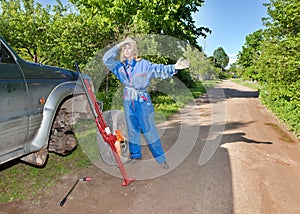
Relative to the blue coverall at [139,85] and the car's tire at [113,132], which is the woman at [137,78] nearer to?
the blue coverall at [139,85]

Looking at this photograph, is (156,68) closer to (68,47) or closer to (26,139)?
(26,139)

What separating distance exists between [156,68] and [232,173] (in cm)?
228

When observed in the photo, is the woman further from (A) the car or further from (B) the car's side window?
(B) the car's side window

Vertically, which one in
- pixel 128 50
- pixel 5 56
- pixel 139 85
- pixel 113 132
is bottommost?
pixel 113 132

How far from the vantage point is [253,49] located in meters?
27.1

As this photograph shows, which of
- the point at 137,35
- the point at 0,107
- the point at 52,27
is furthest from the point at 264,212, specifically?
the point at 52,27

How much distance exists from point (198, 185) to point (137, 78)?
6.54 ft

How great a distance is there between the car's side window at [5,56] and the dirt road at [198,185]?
1836 millimetres

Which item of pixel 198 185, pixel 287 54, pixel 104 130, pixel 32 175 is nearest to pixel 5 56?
pixel 104 130

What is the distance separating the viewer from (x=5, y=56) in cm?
242

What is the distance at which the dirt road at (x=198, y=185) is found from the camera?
273 centimetres

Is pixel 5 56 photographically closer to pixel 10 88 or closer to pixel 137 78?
pixel 10 88

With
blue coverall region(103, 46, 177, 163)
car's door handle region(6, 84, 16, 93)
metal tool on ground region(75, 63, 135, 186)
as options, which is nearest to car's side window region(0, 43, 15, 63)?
car's door handle region(6, 84, 16, 93)

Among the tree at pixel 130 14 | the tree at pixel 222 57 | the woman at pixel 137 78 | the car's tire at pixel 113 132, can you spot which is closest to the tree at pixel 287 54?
the tree at pixel 130 14
